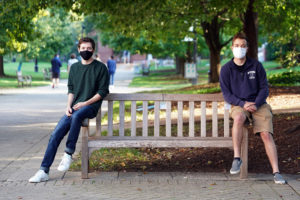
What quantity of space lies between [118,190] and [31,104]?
12.8 meters

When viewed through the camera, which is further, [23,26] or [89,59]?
[23,26]

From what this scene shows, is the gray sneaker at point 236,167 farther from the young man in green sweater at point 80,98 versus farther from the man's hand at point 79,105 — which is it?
the man's hand at point 79,105

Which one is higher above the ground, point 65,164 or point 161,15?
point 161,15

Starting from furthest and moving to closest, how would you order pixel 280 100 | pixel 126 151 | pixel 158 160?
1. pixel 280 100
2. pixel 126 151
3. pixel 158 160

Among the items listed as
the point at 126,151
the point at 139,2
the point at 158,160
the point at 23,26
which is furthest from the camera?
the point at 23,26

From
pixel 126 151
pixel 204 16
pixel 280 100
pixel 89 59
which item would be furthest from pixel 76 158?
pixel 204 16

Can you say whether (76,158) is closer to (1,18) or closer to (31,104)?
(1,18)

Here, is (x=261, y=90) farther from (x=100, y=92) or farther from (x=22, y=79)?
(x=22, y=79)

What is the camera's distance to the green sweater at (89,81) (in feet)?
22.3

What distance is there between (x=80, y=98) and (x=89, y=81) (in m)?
0.23

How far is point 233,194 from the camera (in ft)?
19.4

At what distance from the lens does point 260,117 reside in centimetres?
658

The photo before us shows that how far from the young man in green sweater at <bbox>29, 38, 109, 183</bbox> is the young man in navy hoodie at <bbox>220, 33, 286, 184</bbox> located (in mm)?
1466

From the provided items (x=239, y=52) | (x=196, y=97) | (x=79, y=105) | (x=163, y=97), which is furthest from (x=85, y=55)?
(x=239, y=52)
